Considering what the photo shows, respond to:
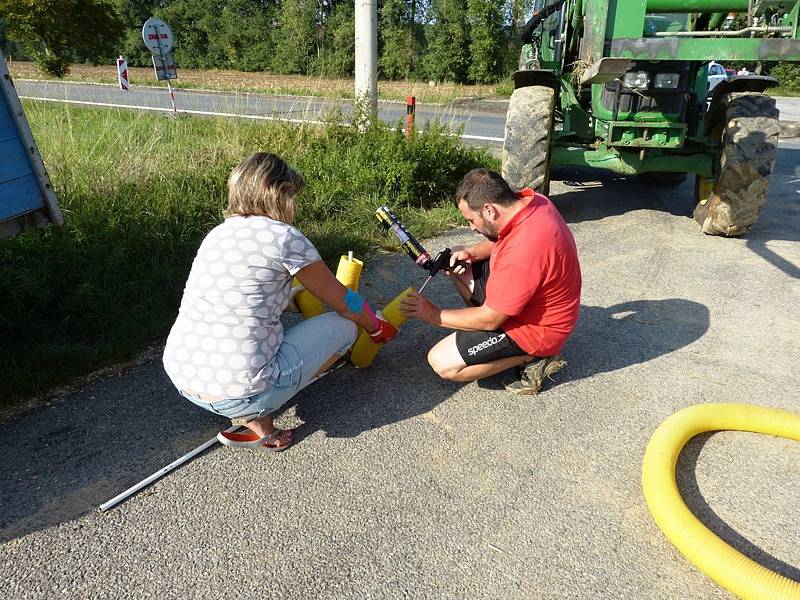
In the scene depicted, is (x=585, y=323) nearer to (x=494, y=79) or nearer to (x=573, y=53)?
(x=573, y=53)

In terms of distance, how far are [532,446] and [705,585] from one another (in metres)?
0.93

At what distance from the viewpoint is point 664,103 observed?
220 inches

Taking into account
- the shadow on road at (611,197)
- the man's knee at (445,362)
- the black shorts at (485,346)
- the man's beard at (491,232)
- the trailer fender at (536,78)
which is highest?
the trailer fender at (536,78)

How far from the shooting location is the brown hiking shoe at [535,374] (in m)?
3.18

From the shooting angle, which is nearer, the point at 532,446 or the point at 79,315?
the point at 532,446

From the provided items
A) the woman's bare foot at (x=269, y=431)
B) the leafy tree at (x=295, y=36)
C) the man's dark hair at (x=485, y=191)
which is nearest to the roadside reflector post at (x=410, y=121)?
the man's dark hair at (x=485, y=191)

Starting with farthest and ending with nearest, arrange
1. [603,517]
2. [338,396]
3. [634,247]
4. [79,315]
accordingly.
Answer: [634,247]
[79,315]
[338,396]
[603,517]

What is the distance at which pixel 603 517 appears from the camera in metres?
2.39

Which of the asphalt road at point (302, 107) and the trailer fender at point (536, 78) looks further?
the asphalt road at point (302, 107)

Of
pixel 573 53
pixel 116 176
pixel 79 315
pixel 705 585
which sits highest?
pixel 573 53

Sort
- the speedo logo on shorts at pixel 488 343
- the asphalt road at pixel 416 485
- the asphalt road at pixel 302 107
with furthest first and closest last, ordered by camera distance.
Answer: the asphalt road at pixel 302 107 < the speedo logo on shorts at pixel 488 343 < the asphalt road at pixel 416 485

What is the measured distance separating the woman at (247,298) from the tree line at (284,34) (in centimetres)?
662

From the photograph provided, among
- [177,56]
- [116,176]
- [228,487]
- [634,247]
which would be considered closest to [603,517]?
[228,487]

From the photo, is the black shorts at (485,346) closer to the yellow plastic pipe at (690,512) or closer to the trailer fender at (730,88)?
the yellow plastic pipe at (690,512)
